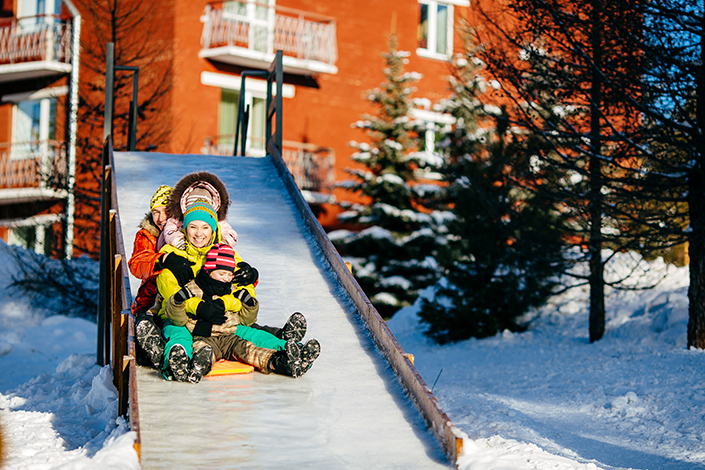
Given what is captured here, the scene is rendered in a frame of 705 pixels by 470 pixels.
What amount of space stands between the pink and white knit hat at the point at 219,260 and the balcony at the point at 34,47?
1614 centimetres

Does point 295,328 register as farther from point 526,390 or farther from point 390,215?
point 390,215

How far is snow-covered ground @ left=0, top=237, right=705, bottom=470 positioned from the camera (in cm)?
555

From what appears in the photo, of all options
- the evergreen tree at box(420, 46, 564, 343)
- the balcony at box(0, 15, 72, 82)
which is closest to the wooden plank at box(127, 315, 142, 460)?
the evergreen tree at box(420, 46, 564, 343)

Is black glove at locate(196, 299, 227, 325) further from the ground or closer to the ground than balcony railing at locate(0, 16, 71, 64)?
closer to the ground

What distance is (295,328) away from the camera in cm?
558

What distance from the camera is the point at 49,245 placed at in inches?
607

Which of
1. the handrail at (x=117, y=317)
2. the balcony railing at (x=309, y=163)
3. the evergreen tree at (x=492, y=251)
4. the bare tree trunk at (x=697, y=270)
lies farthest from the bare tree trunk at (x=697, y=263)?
the balcony railing at (x=309, y=163)

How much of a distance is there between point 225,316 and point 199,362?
50 centimetres

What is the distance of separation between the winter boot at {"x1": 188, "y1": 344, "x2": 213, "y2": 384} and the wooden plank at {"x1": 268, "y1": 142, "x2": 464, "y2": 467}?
47.1 inches

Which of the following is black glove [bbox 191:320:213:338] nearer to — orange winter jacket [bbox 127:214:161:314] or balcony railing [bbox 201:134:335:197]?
orange winter jacket [bbox 127:214:161:314]

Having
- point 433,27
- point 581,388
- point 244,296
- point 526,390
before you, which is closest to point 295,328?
point 244,296

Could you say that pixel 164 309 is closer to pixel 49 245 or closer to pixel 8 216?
pixel 49 245

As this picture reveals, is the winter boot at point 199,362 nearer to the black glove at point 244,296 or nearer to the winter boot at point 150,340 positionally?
the winter boot at point 150,340

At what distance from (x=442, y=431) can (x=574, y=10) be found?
6.69 m
